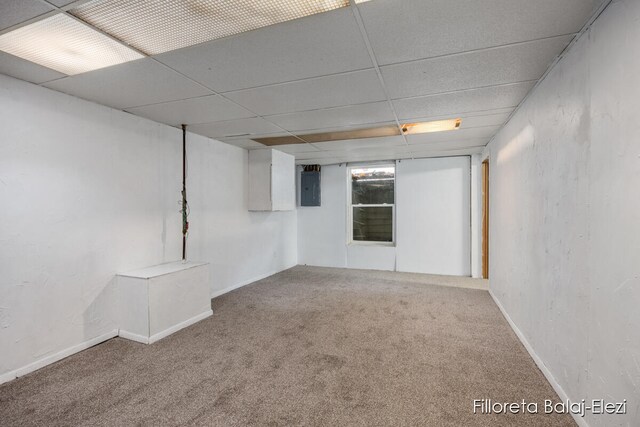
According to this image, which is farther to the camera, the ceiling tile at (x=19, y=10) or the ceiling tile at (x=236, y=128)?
the ceiling tile at (x=236, y=128)

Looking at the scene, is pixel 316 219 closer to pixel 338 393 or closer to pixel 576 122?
pixel 338 393

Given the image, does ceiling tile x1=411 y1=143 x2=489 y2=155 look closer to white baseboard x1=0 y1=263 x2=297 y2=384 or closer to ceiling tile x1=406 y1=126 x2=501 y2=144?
ceiling tile x1=406 y1=126 x2=501 y2=144

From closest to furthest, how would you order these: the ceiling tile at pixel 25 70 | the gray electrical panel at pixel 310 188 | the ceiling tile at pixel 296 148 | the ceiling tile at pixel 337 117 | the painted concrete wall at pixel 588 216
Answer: the painted concrete wall at pixel 588 216 < the ceiling tile at pixel 25 70 < the ceiling tile at pixel 337 117 < the ceiling tile at pixel 296 148 < the gray electrical panel at pixel 310 188

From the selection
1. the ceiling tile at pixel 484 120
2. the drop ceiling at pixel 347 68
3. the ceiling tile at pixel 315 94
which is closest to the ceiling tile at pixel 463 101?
the drop ceiling at pixel 347 68

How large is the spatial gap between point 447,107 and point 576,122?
1319mm

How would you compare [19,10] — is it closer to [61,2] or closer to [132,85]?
[61,2]

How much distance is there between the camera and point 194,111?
307cm

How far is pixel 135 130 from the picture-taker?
10.6 ft

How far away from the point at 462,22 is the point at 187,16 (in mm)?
1509

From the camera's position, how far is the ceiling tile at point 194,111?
9.21 feet

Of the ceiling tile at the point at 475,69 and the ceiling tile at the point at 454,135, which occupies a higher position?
the ceiling tile at the point at 454,135

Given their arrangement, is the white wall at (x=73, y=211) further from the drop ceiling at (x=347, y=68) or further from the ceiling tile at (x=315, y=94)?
the ceiling tile at (x=315, y=94)

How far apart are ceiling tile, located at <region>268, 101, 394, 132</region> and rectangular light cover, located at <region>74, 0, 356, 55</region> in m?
1.45

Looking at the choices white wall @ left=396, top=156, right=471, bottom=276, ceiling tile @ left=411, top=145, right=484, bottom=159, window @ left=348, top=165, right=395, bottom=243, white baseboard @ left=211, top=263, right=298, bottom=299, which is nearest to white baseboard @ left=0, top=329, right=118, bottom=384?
white baseboard @ left=211, top=263, right=298, bottom=299
